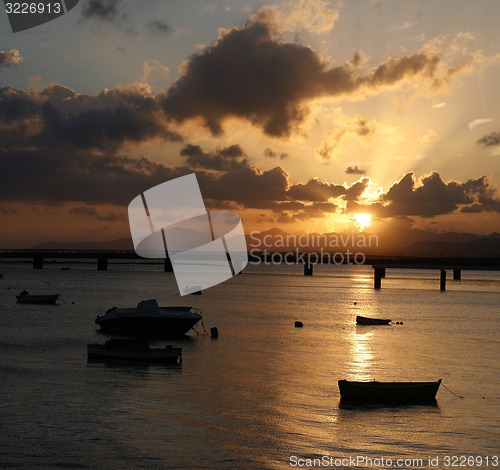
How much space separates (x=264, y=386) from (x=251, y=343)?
75.1 ft

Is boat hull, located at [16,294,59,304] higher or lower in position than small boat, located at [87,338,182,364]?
lower

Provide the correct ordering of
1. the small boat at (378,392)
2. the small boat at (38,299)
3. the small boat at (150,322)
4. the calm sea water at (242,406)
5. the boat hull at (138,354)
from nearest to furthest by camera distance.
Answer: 1. the calm sea water at (242,406)
2. the small boat at (378,392)
3. the boat hull at (138,354)
4. the small boat at (150,322)
5. the small boat at (38,299)

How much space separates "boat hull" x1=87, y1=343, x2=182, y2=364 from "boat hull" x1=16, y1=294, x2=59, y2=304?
2719 inches

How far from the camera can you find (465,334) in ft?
261

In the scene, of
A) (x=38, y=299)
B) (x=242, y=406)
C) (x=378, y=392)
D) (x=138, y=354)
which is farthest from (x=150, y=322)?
(x=38, y=299)

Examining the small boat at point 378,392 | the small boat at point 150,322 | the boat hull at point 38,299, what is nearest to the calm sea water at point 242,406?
the small boat at point 378,392

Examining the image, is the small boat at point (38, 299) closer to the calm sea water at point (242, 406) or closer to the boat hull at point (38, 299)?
the boat hull at point (38, 299)

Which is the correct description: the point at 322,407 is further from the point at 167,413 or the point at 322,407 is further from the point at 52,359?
the point at 52,359

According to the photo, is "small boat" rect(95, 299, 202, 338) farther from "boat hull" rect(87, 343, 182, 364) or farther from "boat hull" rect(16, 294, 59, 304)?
"boat hull" rect(16, 294, 59, 304)

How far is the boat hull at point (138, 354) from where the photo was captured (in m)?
49.6

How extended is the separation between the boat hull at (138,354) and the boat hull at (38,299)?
69.1 metres

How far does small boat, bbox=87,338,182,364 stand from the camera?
4961 cm

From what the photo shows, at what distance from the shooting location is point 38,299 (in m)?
118

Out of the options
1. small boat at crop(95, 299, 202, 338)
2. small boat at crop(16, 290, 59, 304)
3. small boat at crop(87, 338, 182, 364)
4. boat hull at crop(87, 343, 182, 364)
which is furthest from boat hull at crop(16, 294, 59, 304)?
boat hull at crop(87, 343, 182, 364)
